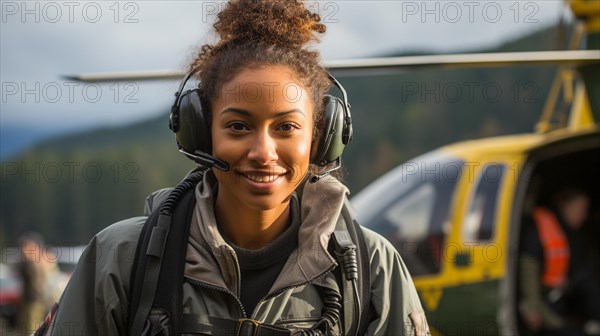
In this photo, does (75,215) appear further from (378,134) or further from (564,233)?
(564,233)

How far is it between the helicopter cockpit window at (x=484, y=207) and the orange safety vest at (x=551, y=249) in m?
0.35

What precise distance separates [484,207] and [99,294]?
155 inches

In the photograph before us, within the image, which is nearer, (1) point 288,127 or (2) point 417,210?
(1) point 288,127

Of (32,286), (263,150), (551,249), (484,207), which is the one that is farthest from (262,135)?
(32,286)

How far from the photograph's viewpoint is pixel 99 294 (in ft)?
7.41

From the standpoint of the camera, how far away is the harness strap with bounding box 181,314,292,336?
7.43ft

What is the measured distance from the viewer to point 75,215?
78438 mm

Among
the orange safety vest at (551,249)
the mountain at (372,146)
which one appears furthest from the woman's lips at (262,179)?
the mountain at (372,146)

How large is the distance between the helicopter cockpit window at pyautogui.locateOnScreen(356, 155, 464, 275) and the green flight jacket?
343 centimetres

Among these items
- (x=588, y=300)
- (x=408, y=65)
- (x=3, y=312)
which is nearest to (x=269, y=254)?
(x=408, y=65)

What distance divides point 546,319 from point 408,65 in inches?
72.8

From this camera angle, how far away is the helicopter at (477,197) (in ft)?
17.5

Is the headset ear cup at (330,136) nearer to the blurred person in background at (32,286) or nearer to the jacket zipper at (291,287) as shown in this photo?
the jacket zipper at (291,287)

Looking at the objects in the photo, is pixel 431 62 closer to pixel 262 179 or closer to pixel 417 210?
pixel 417 210
